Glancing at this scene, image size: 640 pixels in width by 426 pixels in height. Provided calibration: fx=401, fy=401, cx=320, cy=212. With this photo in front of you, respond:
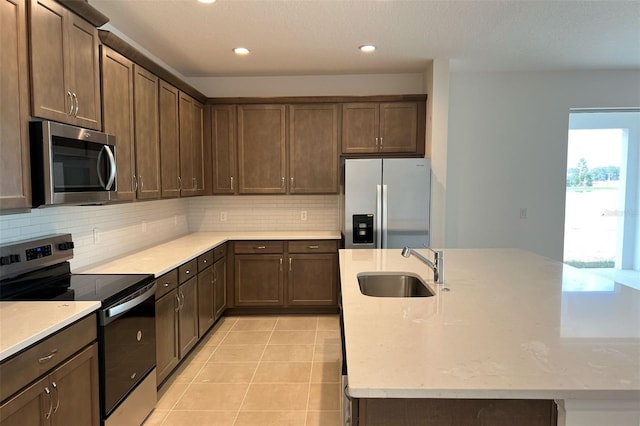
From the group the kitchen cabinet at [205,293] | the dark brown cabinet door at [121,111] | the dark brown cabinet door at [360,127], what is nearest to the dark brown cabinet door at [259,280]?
the kitchen cabinet at [205,293]

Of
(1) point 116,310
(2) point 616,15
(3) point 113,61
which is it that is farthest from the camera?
(2) point 616,15

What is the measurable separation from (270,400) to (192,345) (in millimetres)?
918

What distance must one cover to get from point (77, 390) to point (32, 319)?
14.6 inches

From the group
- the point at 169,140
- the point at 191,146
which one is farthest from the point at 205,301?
the point at 191,146

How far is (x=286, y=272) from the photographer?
4.20m

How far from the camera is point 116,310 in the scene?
6.53 ft

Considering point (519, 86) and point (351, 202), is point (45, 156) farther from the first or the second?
point (519, 86)

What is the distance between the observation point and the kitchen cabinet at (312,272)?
418 cm

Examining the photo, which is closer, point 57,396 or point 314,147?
point 57,396

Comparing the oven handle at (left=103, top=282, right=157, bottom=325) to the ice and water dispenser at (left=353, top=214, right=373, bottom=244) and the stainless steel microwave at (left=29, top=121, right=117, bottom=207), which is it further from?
the ice and water dispenser at (left=353, top=214, right=373, bottom=244)

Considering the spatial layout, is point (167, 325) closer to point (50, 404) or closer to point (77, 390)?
point (77, 390)

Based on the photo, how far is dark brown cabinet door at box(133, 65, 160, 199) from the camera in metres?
2.88

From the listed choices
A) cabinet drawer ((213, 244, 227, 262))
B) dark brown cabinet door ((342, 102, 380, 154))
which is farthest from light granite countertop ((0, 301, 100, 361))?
dark brown cabinet door ((342, 102, 380, 154))

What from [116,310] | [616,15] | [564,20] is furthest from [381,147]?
[116,310]
